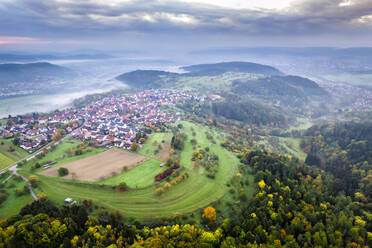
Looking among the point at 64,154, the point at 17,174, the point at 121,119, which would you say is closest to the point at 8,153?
the point at 17,174

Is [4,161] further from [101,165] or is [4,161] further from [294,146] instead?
[294,146]

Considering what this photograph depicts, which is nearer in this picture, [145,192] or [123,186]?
[145,192]

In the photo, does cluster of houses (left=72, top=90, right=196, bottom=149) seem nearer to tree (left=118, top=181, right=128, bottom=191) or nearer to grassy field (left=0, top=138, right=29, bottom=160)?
grassy field (left=0, top=138, right=29, bottom=160)

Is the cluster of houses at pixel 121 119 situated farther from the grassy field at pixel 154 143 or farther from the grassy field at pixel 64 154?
the grassy field at pixel 64 154

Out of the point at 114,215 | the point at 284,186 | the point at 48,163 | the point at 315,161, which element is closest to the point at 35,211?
the point at 114,215

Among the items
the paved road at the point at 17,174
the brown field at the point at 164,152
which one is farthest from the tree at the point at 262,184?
the paved road at the point at 17,174

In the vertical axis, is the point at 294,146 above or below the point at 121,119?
below
